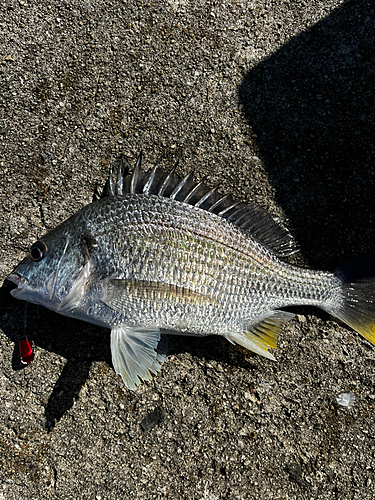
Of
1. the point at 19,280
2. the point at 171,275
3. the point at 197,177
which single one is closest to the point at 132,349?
the point at 171,275

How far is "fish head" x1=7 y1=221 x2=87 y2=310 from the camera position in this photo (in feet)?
6.07

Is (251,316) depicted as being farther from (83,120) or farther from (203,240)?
(83,120)

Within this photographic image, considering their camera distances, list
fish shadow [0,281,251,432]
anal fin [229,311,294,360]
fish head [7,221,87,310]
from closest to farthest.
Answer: fish head [7,221,87,310] → anal fin [229,311,294,360] → fish shadow [0,281,251,432]

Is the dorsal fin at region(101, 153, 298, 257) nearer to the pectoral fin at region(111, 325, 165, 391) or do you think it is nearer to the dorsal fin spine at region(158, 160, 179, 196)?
the dorsal fin spine at region(158, 160, 179, 196)

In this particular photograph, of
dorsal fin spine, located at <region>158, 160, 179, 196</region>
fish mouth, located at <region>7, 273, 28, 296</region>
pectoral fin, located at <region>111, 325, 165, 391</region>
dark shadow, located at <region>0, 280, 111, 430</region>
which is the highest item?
dorsal fin spine, located at <region>158, 160, 179, 196</region>

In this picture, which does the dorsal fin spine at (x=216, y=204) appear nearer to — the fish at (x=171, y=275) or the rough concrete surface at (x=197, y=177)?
the fish at (x=171, y=275)

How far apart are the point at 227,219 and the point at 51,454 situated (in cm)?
157

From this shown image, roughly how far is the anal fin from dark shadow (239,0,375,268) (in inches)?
16.2

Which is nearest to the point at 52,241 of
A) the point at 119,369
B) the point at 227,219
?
the point at 119,369

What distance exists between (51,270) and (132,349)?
0.55 metres

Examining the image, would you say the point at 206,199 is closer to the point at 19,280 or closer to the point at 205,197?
the point at 205,197

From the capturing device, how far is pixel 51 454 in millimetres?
2088

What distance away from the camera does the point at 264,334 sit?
2.03 metres

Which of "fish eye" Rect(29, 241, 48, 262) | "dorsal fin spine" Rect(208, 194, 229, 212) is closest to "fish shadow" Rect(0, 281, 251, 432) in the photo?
"fish eye" Rect(29, 241, 48, 262)
